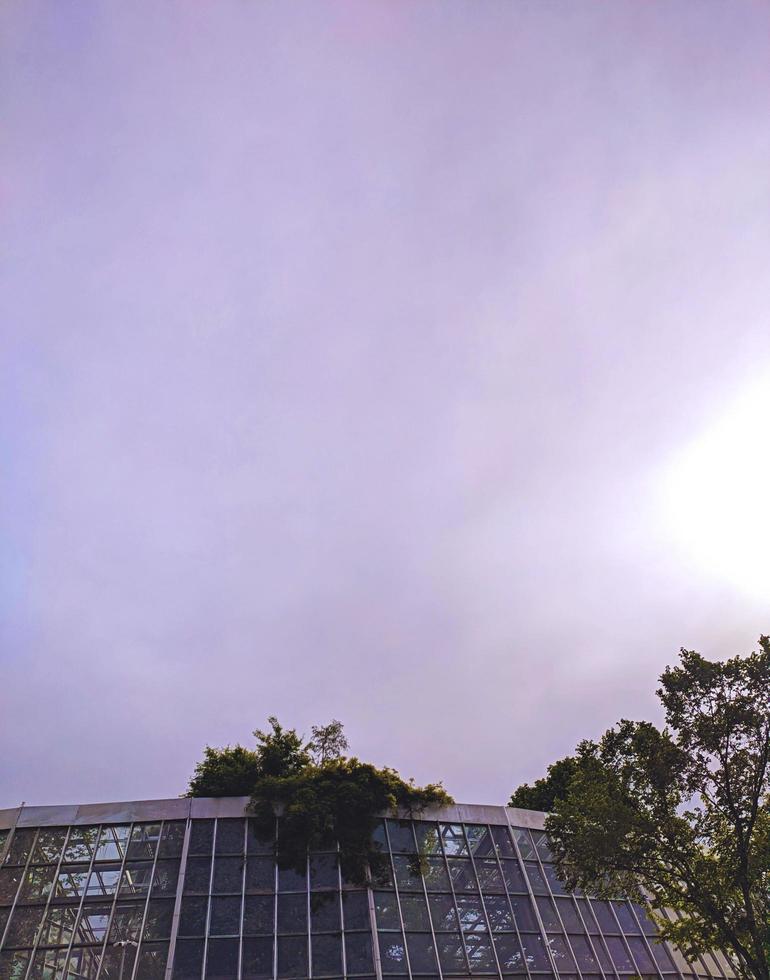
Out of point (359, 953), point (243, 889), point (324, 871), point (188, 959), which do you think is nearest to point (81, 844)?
point (188, 959)

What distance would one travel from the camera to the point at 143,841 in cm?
3566

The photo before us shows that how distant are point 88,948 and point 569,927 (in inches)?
976

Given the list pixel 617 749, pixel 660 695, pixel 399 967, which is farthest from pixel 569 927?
pixel 660 695

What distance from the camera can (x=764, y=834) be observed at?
27.3m

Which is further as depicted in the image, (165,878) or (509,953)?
(165,878)

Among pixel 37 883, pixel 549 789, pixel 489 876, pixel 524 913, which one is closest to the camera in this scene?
pixel 37 883

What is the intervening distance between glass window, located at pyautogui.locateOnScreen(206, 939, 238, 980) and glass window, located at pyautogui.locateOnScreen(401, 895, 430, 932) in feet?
28.0

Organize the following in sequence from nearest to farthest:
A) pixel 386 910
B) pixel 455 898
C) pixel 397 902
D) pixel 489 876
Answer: pixel 386 910
pixel 397 902
pixel 455 898
pixel 489 876

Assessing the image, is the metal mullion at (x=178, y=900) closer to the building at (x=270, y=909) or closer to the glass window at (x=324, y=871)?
the building at (x=270, y=909)

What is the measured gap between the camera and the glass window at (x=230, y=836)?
35531 mm

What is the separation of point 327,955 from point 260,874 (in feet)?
17.5

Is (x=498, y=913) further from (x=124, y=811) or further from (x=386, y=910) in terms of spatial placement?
(x=124, y=811)

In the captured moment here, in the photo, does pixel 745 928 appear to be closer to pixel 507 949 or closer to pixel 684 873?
pixel 684 873

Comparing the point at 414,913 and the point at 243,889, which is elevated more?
the point at 243,889
